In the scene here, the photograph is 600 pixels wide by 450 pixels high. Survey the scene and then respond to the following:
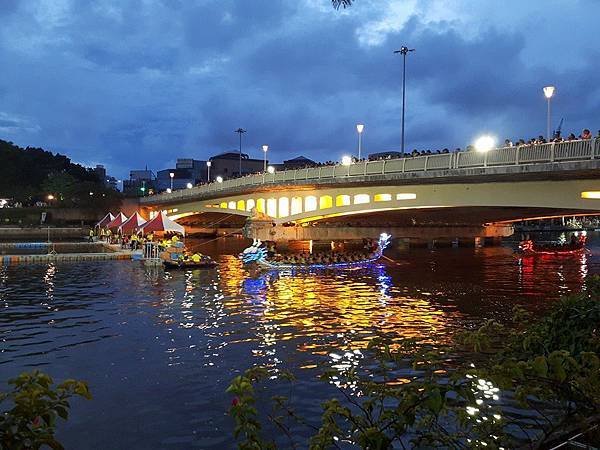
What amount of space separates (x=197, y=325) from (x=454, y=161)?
839 inches

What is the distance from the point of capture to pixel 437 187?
38.3 m

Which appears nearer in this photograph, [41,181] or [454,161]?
[454,161]

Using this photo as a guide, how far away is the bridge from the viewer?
29125 mm

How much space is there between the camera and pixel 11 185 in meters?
131

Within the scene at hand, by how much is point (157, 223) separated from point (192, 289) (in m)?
17.0

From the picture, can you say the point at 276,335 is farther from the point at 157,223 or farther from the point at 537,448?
the point at 157,223

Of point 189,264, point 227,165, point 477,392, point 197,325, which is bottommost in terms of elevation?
point 197,325

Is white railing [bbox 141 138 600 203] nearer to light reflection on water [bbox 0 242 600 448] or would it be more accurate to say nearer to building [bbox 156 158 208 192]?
light reflection on water [bbox 0 242 600 448]

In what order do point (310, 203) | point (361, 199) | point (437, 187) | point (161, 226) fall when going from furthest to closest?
point (310, 203) → point (361, 199) → point (161, 226) → point (437, 187)

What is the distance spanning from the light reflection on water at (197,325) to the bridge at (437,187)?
17.2 ft

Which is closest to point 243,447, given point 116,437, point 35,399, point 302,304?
point 35,399

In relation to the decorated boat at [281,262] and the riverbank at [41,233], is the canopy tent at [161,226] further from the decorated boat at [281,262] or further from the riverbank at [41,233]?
the riverbank at [41,233]

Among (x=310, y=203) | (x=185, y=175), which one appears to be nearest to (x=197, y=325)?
(x=310, y=203)

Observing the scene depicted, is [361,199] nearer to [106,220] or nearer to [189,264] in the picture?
[189,264]
